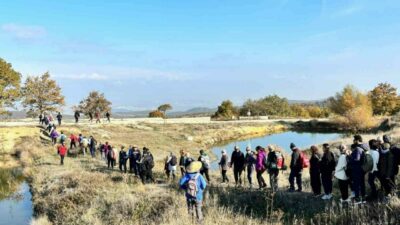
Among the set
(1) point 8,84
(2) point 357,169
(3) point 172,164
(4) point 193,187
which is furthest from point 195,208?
(1) point 8,84

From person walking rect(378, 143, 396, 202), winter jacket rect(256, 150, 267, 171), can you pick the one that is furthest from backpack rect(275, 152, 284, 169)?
person walking rect(378, 143, 396, 202)

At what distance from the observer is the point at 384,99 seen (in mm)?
85688

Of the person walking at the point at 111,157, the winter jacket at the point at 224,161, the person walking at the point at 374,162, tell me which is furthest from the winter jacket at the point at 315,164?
the person walking at the point at 111,157

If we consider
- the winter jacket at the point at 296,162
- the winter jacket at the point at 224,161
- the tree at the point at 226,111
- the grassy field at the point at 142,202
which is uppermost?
the tree at the point at 226,111

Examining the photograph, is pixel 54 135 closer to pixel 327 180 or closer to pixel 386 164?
pixel 327 180

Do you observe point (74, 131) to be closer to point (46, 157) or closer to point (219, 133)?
point (46, 157)

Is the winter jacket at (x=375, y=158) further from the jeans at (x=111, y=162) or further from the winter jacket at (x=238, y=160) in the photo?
the jeans at (x=111, y=162)

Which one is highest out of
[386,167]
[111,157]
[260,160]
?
[386,167]

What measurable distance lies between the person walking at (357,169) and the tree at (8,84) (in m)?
45.5

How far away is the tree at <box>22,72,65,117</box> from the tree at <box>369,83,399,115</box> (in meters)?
60.2

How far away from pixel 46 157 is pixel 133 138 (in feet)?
51.1

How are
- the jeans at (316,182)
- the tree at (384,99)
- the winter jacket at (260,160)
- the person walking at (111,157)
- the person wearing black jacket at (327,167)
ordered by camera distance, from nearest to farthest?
the person wearing black jacket at (327,167) < the jeans at (316,182) < the winter jacket at (260,160) < the person walking at (111,157) < the tree at (384,99)

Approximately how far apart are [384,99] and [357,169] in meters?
80.0

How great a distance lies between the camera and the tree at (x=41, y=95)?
59719 mm
